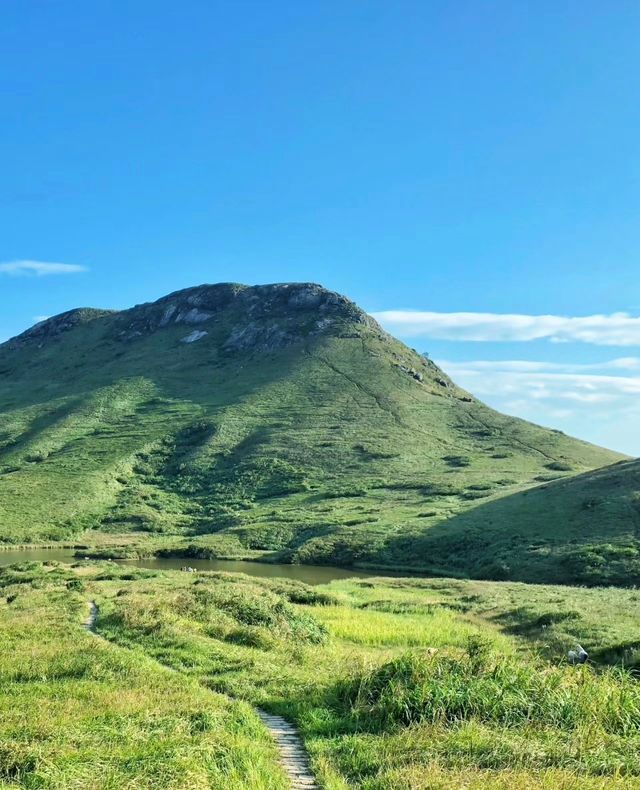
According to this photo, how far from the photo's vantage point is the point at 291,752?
40.7 feet

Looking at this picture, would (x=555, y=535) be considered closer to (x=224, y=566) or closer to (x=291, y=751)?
(x=224, y=566)

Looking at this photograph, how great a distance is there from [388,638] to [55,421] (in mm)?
144024

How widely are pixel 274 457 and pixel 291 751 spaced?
117859mm

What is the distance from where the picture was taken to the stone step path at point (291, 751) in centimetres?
1084

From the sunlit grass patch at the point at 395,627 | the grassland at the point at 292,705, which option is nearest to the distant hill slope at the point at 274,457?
the sunlit grass patch at the point at 395,627

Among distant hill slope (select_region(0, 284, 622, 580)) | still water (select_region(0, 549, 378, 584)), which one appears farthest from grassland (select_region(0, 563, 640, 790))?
distant hill slope (select_region(0, 284, 622, 580))

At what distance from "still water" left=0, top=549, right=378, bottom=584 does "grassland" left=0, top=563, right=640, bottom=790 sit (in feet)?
136

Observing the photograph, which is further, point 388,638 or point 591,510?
point 591,510

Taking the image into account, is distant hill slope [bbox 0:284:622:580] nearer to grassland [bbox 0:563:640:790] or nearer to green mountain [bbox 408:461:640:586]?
green mountain [bbox 408:461:640:586]

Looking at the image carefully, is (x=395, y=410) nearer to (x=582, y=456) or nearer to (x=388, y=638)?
(x=582, y=456)

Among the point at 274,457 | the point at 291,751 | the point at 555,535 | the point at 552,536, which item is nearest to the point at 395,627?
the point at 291,751

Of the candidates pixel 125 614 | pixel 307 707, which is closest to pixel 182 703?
pixel 307 707

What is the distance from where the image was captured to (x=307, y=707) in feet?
48.8

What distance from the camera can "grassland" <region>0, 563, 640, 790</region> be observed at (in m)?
10.2
